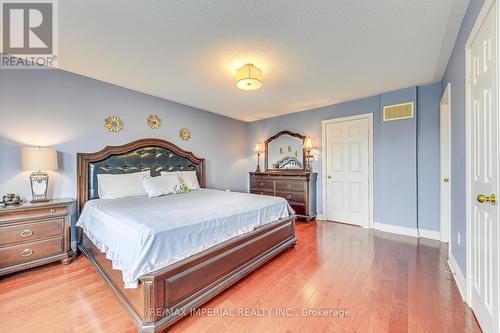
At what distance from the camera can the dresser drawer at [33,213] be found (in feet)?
7.07

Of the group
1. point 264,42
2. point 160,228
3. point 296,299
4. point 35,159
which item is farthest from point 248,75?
point 35,159

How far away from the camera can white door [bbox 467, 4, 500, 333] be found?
1246mm

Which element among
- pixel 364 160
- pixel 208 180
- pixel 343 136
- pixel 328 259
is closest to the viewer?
pixel 328 259

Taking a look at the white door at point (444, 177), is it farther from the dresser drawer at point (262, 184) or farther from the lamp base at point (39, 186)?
the lamp base at point (39, 186)

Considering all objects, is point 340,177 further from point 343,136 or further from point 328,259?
point 328,259

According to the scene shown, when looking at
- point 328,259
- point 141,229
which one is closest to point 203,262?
point 141,229

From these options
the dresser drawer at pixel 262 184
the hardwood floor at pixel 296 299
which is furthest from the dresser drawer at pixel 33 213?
the dresser drawer at pixel 262 184

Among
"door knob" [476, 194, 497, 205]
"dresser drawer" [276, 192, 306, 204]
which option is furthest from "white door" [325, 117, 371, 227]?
"door knob" [476, 194, 497, 205]

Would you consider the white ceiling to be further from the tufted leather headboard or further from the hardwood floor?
the hardwood floor

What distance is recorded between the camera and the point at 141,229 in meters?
1.55

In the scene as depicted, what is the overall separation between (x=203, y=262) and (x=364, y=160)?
11.1ft

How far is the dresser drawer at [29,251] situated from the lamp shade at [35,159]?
83 cm

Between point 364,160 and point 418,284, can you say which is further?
point 364,160

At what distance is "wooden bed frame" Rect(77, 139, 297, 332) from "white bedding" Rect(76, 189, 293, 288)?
7 centimetres
